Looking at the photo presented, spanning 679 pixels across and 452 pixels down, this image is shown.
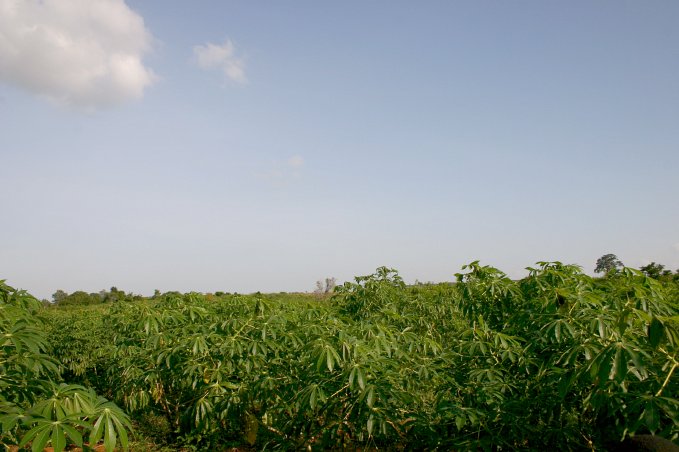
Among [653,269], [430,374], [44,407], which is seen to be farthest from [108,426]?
[653,269]

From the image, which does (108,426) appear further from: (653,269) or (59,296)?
(59,296)

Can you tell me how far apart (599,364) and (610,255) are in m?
21.6

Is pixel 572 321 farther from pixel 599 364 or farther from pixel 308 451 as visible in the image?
pixel 308 451

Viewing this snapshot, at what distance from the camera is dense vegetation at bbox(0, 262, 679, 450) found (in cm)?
198

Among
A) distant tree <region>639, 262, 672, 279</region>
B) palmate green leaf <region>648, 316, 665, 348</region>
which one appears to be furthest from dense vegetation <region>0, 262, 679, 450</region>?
distant tree <region>639, 262, 672, 279</region>

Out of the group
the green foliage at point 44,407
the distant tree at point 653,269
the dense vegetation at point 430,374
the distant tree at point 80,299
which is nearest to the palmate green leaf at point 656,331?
the dense vegetation at point 430,374

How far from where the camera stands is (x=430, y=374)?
10.9 ft

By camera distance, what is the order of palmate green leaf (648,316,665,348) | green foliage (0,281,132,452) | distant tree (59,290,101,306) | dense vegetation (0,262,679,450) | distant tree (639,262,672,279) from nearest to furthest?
1. green foliage (0,281,132,452)
2. palmate green leaf (648,316,665,348)
3. dense vegetation (0,262,679,450)
4. distant tree (639,262,672,279)
5. distant tree (59,290,101,306)

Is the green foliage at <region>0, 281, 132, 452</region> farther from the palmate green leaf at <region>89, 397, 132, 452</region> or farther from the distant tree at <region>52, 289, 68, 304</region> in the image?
the distant tree at <region>52, 289, 68, 304</region>

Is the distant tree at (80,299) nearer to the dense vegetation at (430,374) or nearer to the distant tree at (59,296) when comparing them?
the distant tree at (59,296)

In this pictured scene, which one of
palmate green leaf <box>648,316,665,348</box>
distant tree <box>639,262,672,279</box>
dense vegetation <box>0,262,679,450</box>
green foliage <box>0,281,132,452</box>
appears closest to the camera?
green foliage <box>0,281,132,452</box>

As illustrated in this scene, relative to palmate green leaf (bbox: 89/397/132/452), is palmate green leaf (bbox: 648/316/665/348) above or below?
above

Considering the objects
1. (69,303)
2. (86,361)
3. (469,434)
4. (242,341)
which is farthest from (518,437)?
(69,303)

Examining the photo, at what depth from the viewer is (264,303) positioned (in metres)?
4.42
